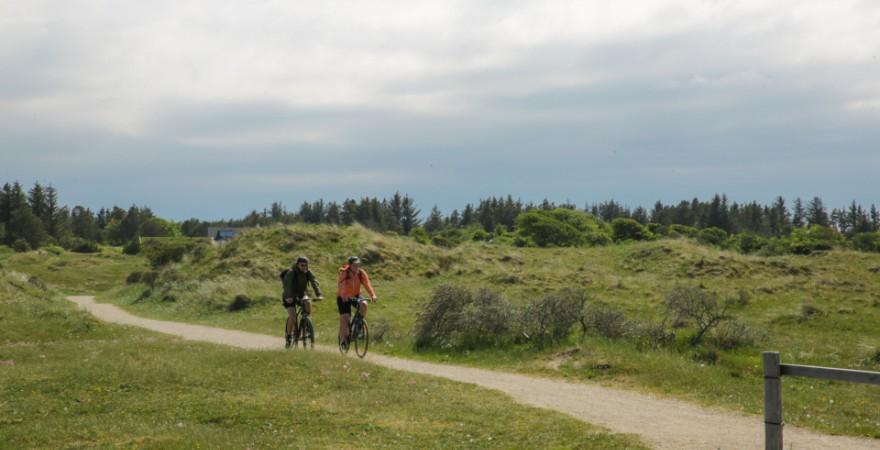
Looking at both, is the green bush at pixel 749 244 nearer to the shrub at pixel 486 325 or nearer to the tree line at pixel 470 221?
the tree line at pixel 470 221

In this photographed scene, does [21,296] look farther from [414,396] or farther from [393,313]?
[414,396]

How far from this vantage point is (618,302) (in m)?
32.6

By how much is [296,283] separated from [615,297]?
19.4m

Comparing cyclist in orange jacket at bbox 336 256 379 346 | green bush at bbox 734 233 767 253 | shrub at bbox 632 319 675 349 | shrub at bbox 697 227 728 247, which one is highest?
shrub at bbox 697 227 728 247

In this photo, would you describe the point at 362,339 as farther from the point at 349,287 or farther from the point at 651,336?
the point at 651,336

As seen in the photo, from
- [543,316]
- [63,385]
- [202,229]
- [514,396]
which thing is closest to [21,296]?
[63,385]

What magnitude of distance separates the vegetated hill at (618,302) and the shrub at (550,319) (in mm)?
282

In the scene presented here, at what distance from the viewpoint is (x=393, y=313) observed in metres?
29.9

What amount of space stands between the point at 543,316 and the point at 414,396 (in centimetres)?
712

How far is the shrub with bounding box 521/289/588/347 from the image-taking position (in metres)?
19.1

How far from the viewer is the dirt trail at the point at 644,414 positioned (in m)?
10.2

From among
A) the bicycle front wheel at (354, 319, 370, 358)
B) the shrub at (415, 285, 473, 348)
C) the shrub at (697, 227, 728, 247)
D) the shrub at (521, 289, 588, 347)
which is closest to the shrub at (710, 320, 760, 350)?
the shrub at (521, 289, 588, 347)

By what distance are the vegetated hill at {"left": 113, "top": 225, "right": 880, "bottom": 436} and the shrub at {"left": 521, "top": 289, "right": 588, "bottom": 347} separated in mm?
282

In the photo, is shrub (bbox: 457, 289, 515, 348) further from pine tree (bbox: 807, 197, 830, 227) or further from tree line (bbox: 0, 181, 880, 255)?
pine tree (bbox: 807, 197, 830, 227)
